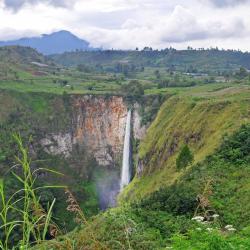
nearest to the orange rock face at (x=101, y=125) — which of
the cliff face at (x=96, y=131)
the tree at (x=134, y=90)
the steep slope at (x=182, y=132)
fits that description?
the cliff face at (x=96, y=131)

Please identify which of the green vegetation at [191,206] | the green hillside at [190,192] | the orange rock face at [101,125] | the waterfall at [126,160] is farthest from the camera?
the orange rock face at [101,125]

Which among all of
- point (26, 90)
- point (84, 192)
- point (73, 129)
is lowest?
point (84, 192)

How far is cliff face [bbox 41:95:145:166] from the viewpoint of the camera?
87.1 m

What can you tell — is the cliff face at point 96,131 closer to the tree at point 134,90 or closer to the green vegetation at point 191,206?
the tree at point 134,90

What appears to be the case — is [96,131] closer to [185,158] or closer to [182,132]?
[182,132]

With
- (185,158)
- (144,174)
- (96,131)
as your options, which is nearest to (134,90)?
(96,131)

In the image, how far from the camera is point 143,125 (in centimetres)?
8025

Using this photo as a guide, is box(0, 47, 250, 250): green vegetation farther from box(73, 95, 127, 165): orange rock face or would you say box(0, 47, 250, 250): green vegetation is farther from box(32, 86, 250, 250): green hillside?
box(73, 95, 127, 165): orange rock face

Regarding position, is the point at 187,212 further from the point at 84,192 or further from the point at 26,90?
the point at 26,90

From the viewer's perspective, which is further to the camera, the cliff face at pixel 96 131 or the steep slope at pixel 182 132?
the cliff face at pixel 96 131

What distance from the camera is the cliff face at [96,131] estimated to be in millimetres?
87125

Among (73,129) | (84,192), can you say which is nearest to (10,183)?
(84,192)

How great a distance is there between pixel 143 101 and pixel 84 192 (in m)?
18.9

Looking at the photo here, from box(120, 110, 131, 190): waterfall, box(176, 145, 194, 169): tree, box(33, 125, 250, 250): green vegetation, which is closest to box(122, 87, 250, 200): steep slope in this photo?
box(176, 145, 194, 169): tree
